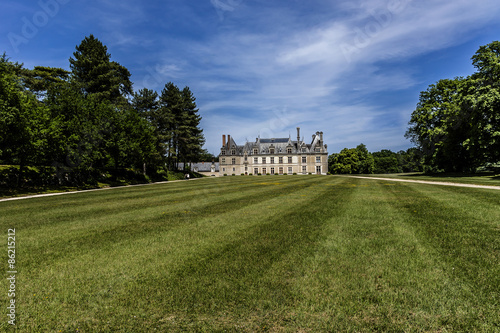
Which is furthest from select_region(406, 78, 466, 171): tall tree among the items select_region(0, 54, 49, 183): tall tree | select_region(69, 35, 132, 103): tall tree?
select_region(69, 35, 132, 103): tall tree

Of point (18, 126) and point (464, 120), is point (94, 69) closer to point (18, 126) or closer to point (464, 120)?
point (18, 126)

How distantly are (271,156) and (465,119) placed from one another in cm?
5836

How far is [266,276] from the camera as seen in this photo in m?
3.75

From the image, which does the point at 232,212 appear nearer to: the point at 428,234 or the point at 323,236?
the point at 323,236

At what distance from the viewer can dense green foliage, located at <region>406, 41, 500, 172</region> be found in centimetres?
2355

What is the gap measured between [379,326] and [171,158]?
53909 millimetres

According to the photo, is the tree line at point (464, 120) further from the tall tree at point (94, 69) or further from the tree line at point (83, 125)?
the tall tree at point (94, 69)

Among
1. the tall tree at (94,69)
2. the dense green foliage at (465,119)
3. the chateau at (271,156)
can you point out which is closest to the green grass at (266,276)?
the dense green foliage at (465,119)

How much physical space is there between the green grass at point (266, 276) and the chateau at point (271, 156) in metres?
76.0

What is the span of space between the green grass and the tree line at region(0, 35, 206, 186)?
17942 mm

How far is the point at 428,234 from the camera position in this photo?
217 inches

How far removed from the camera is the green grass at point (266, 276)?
109 inches

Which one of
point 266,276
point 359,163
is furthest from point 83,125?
point 359,163

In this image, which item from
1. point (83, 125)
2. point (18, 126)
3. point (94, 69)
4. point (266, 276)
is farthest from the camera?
point (94, 69)
